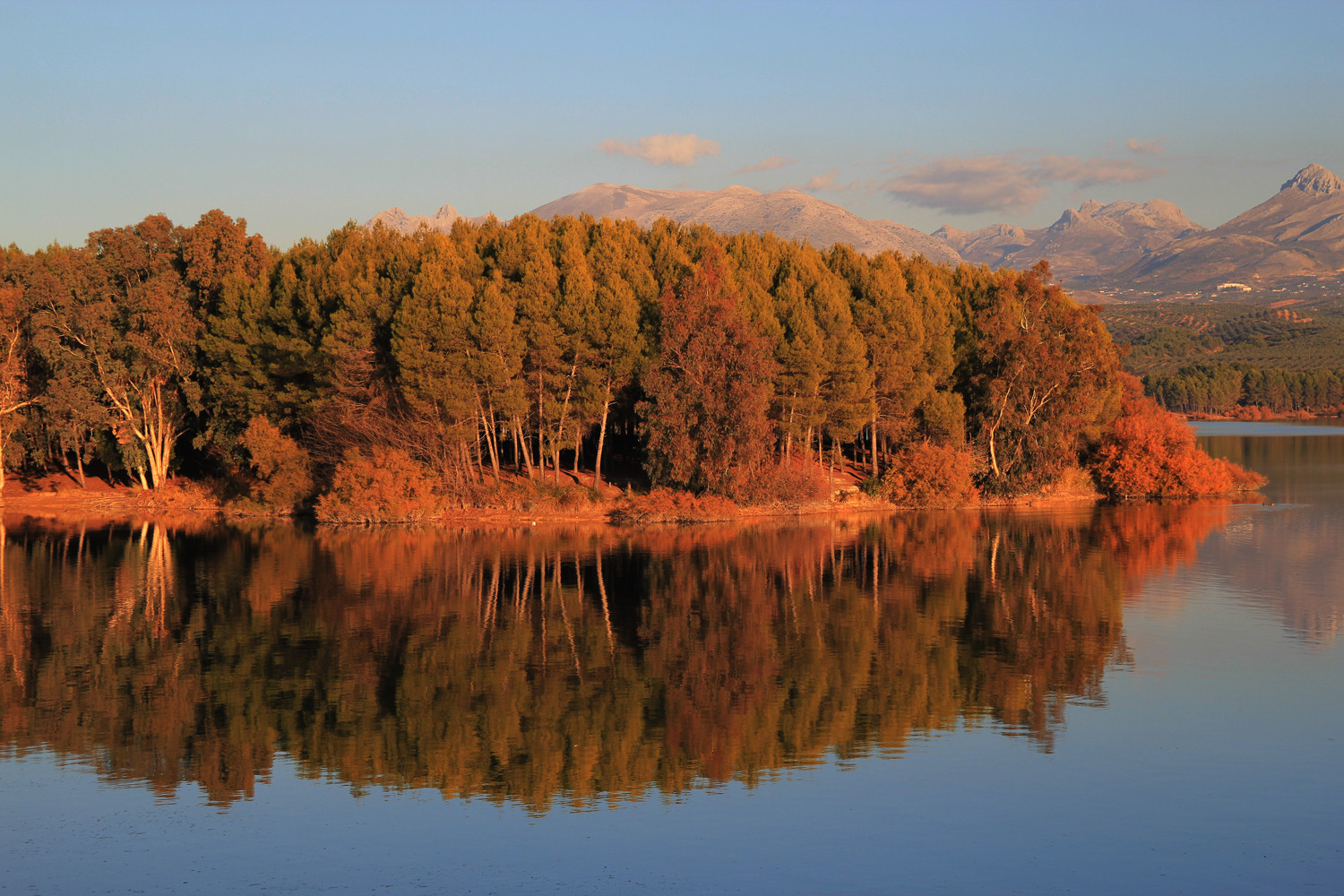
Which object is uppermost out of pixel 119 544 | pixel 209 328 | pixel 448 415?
pixel 209 328

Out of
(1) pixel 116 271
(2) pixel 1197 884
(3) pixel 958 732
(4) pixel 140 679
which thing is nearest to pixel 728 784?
(3) pixel 958 732

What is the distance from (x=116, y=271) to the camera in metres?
60.5

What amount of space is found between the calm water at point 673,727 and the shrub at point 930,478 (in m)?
19.1

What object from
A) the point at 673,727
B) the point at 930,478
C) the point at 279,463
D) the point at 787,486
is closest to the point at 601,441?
the point at 787,486

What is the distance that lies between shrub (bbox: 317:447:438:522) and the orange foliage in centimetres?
3891

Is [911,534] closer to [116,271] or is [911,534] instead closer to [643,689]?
[643,689]

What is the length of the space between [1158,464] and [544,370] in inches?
1408

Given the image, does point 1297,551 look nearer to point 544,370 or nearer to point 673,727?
point 673,727

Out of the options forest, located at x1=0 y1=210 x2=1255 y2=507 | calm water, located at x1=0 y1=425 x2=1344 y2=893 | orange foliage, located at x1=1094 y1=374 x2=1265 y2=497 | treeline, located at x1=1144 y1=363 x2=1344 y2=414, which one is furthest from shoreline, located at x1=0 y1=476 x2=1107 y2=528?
treeline, located at x1=1144 y1=363 x2=1344 y2=414

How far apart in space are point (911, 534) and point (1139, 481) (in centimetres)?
2140

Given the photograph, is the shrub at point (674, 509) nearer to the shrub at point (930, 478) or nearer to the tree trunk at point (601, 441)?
the tree trunk at point (601, 441)

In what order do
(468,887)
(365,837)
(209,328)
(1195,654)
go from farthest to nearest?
1. (209,328)
2. (1195,654)
3. (365,837)
4. (468,887)

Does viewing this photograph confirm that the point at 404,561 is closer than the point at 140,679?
No

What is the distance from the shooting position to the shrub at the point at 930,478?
196ft
